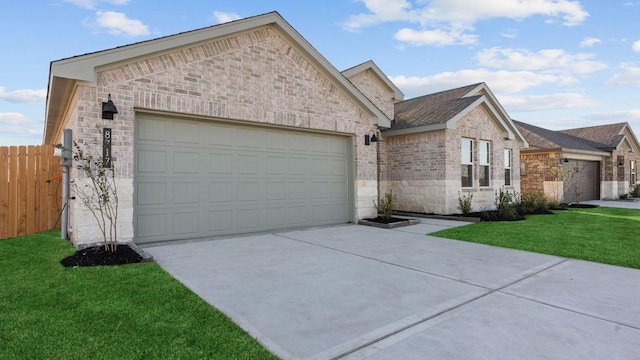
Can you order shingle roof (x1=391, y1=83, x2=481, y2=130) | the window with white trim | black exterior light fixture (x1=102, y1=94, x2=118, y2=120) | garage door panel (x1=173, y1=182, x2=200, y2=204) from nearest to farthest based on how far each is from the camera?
black exterior light fixture (x1=102, y1=94, x2=118, y2=120) → garage door panel (x1=173, y1=182, x2=200, y2=204) → shingle roof (x1=391, y1=83, x2=481, y2=130) → the window with white trim

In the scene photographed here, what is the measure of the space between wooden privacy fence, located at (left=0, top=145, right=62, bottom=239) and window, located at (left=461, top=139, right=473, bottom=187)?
13.3 metres

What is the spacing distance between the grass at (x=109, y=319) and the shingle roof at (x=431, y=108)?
10715 mm

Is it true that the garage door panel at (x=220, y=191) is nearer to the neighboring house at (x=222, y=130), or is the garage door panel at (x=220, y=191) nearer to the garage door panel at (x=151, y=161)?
the neighboring house at (x=222, y=130)

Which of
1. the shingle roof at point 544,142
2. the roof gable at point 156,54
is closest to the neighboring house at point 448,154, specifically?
the roof gable at point 156,54

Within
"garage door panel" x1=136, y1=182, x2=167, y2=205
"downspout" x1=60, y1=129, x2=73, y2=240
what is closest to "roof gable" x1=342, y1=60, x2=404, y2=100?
"garage door panel" x1=136, y1=182, x2=167, y2=205

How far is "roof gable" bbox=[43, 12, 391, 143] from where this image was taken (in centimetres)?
612

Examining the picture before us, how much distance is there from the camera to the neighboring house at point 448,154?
12.3 meters

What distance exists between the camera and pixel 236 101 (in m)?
8.02

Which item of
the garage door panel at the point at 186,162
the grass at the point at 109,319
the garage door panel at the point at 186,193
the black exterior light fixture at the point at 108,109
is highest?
the black exterior light fixture at the point at 108,109

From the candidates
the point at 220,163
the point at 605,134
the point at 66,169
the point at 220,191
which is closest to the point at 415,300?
the point at 220,191

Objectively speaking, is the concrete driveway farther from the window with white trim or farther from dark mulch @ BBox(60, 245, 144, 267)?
the window with white trim

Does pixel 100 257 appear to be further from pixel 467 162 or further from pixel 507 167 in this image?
pixel 507 167

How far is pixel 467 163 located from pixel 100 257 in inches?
485

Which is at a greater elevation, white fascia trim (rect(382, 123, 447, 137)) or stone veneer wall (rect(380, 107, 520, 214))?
white fascia trim (rect(382, 123, 447, 137))
